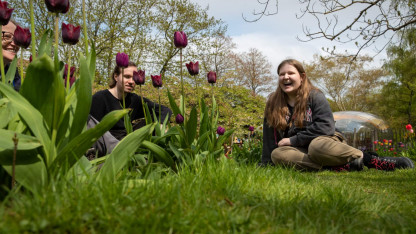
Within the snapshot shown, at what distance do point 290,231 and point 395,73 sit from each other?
83.5 ft

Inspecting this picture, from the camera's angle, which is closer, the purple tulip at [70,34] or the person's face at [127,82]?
the purple tulip at [70,34]

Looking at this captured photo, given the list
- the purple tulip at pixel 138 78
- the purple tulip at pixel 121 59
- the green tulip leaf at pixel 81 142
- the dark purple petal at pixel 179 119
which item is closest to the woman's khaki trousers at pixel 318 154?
the dark purple petal at pixel 179 119

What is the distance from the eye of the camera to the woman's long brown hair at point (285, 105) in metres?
3.80

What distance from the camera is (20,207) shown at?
1.08 meters

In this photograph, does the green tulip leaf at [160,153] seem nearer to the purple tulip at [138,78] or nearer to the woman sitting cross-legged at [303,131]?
the purple tulip at [138,78]

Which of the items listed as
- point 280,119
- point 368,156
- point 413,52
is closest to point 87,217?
point 280,119

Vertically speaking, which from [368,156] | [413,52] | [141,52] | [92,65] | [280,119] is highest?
[413,52]

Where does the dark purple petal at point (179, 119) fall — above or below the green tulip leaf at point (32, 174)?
above

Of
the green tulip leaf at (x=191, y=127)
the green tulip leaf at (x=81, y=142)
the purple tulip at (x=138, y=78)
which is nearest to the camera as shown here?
the green tulip leaf at (x=81, y=142)

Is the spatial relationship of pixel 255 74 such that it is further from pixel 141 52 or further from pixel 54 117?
pixel 54 117

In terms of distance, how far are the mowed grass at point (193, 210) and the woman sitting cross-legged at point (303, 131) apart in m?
1.91

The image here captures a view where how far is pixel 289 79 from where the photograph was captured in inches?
152

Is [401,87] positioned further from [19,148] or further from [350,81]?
[19,148]

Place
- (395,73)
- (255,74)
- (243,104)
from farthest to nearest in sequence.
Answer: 1. (255,74)
2. (395,73)
3. (243,104)
